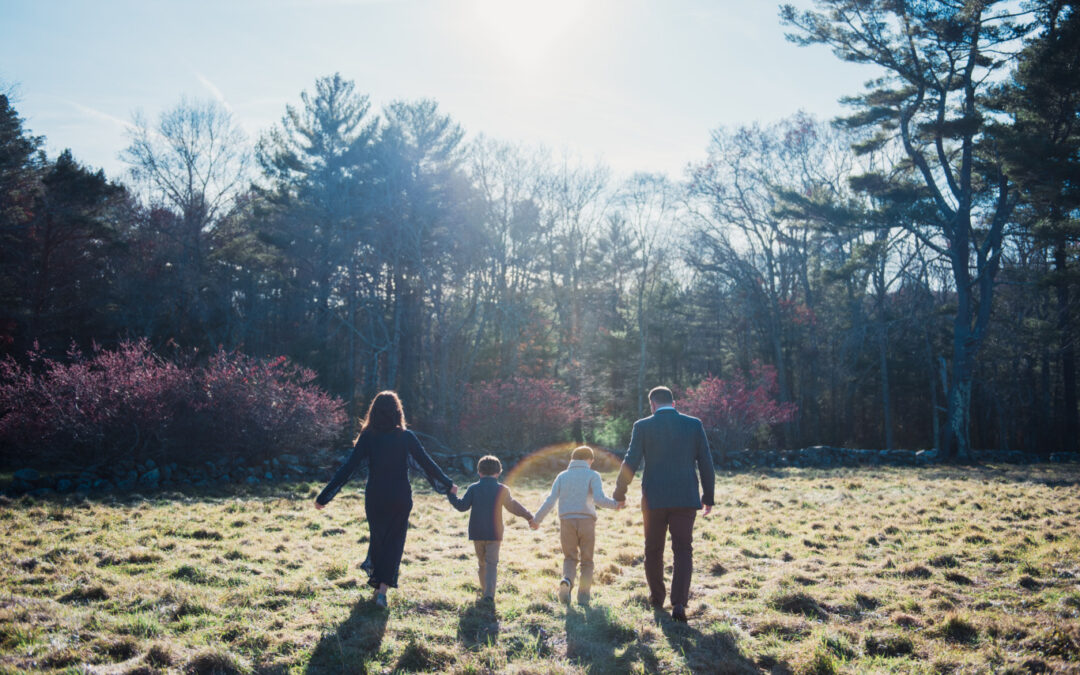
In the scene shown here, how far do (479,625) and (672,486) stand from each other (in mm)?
1731

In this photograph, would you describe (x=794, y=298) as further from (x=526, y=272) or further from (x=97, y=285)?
(x=97, y=285)

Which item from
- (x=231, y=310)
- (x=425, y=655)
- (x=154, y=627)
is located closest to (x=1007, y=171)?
(x=425, y=655)

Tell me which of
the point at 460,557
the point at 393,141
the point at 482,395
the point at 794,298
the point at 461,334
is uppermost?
the point at 393,141

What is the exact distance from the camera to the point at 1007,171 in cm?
1619

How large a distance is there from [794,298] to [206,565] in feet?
97.9

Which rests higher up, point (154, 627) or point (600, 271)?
point (600, 271)

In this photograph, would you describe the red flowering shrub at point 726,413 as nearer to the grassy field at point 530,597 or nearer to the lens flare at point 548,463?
the lens flare at point 548,463

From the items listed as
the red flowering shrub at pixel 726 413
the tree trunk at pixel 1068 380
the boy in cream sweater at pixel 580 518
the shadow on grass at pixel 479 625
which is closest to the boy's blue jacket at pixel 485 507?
the boy in cream sweater at pixel 580 518

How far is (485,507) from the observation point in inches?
224

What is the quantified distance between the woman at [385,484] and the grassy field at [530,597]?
36cm

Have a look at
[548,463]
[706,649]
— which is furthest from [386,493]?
[548,463]

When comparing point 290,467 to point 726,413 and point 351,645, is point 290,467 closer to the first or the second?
point 351,645

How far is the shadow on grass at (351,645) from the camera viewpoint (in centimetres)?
407

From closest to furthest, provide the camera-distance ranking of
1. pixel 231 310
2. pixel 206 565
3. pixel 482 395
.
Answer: pixel 206 565, pixel 482 395, pixel 231 310
